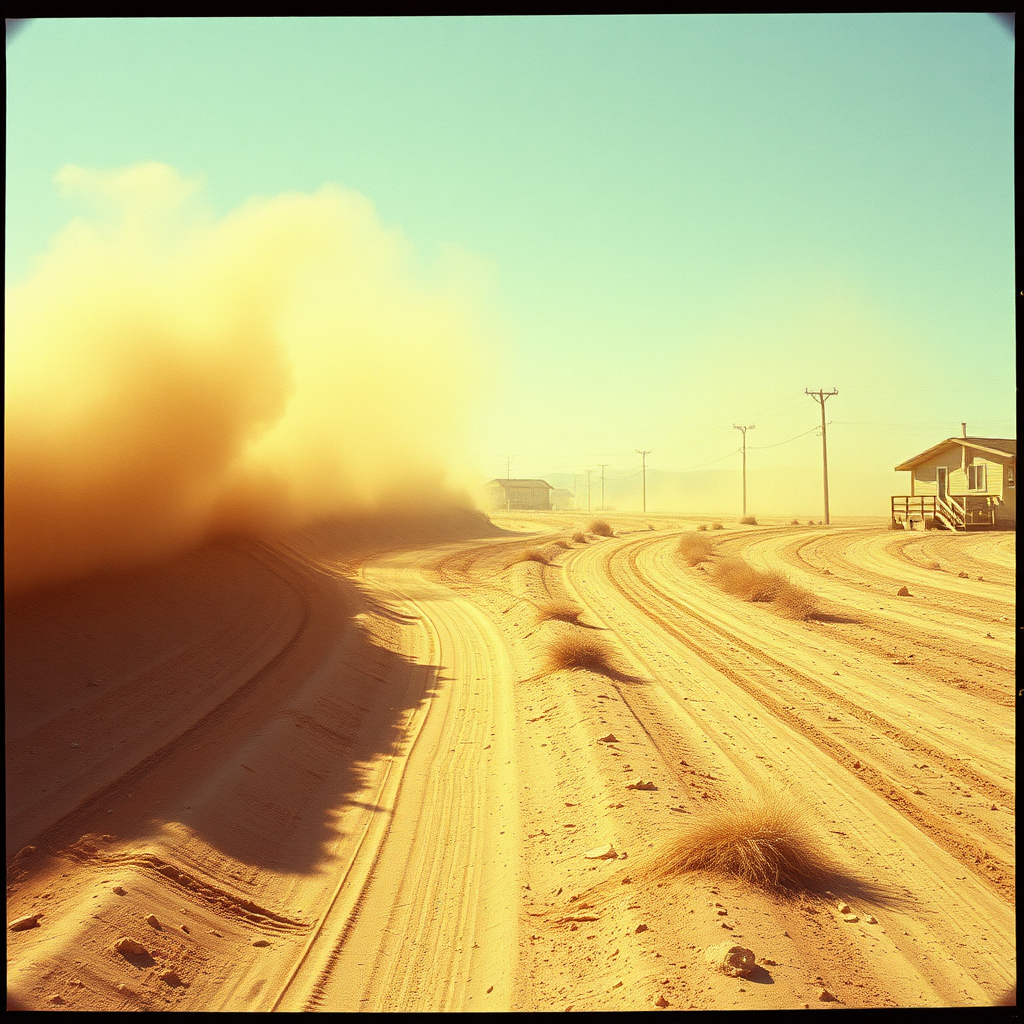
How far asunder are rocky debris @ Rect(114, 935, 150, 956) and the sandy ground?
3 cm

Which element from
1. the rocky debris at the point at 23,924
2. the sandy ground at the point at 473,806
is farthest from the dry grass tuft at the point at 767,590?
the rocky debris at the point at 23,924

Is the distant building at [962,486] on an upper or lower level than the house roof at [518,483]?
lower

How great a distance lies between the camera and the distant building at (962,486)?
118 ft

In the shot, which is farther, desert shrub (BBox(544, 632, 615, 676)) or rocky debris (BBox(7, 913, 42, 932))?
desert shrub (BBox(544, 632, 615, 676))

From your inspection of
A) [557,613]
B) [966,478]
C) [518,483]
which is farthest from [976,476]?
[518,483]

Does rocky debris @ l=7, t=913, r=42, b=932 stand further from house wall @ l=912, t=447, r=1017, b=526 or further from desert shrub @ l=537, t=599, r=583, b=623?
house wall @ l=912, t=447, r=1017, b=526

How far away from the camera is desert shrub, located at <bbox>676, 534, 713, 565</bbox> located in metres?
27.6

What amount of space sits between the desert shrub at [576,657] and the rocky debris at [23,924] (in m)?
7.83

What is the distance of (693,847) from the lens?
5578mm

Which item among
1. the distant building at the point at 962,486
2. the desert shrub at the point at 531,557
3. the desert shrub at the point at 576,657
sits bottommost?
the desert shrub at the point at 576,657

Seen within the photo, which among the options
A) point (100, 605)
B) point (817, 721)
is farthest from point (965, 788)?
point (100, 605)

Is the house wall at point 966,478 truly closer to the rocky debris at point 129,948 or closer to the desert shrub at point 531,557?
the desert shrub at point 531,557

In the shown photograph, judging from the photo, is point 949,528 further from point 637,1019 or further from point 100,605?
point 637,1019

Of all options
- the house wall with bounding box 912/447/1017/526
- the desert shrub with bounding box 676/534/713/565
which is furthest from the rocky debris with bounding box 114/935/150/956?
the house wall with bounding box 912/447/1017/526
